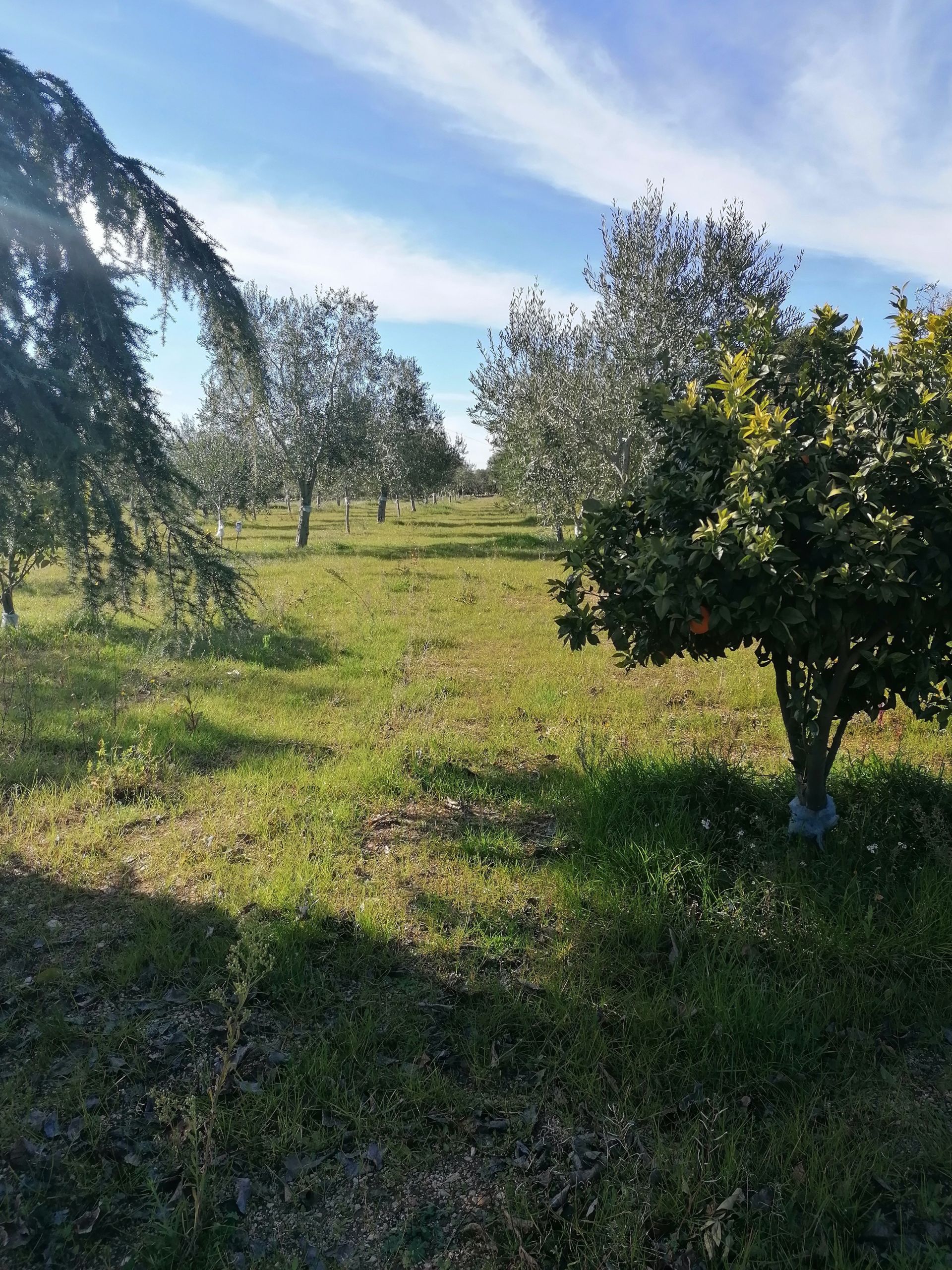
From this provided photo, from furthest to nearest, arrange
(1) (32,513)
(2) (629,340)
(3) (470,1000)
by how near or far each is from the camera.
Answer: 1. (2) (629,340)
2. (1) (32,513)
3. (3) (470,1000)

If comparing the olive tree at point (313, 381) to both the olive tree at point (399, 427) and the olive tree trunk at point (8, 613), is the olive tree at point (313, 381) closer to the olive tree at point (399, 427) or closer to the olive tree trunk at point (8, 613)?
the olive tree at point (399, 427)

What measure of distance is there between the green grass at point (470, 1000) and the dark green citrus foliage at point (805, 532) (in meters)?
0.91

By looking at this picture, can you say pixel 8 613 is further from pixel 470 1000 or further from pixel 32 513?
pixel 470 1000

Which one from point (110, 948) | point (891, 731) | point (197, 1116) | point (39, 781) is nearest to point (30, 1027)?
point (110, 948)

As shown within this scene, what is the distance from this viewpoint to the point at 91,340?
3.71 metres

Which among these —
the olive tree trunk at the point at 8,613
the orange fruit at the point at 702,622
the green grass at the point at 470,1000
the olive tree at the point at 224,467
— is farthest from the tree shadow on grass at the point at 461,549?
the orange fruit at the point at 702,622

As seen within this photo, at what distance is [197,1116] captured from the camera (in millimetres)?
2420

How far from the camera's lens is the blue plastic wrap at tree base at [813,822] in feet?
12.9

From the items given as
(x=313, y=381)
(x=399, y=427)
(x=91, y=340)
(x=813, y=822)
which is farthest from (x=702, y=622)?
(x=399, y=427)

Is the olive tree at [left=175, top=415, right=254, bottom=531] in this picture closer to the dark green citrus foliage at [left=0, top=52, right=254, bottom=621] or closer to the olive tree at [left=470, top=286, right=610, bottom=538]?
the olive tree at [left=470, top=286, right=610, bottom=538]

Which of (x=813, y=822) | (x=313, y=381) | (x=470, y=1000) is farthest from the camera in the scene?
(x=313, y=381)

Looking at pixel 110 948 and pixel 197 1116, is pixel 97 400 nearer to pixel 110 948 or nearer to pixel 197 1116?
pixel 110 948

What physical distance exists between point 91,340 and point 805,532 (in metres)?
3.78

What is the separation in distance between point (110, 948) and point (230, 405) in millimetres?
4383
